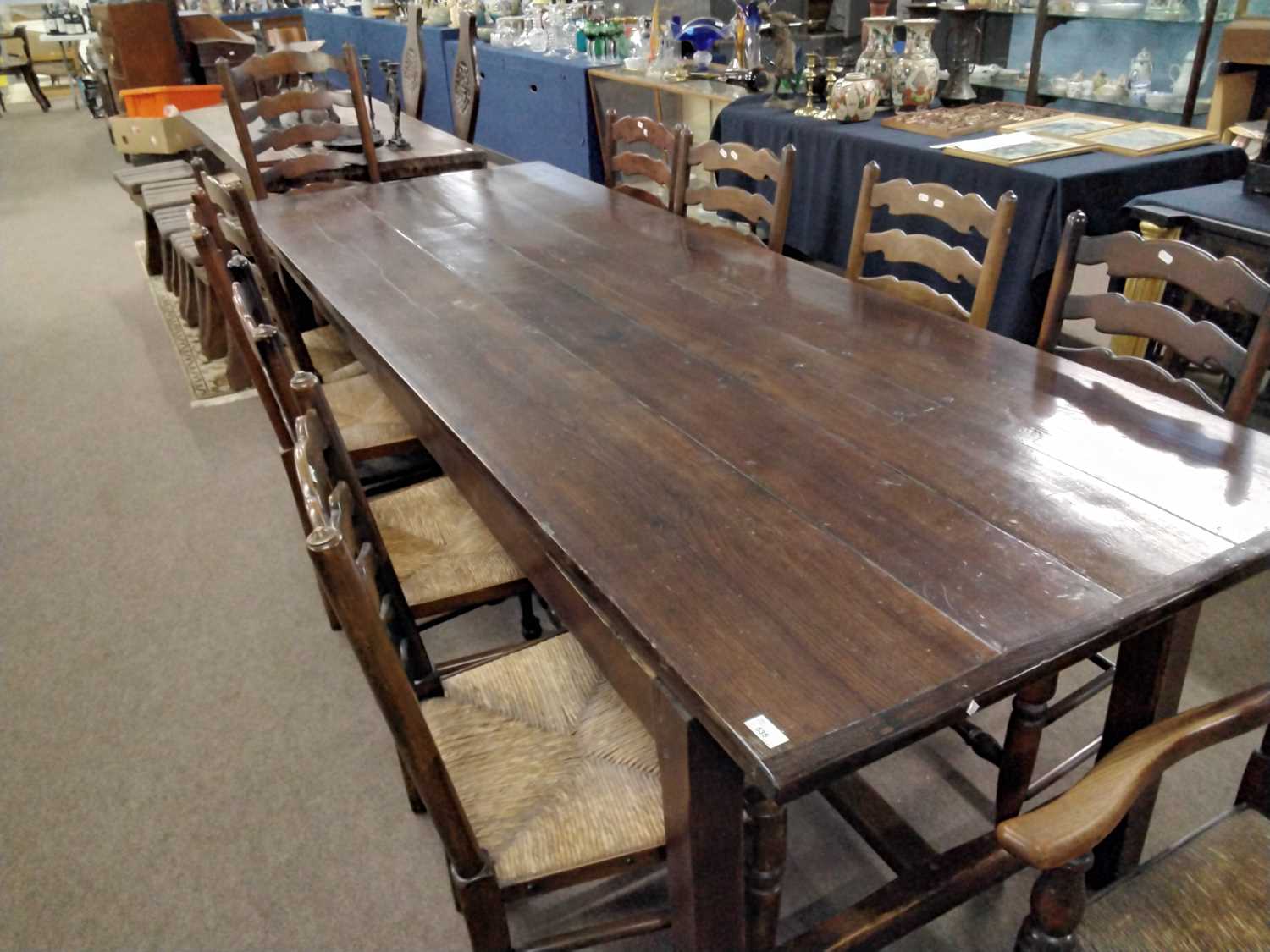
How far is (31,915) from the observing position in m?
1.47

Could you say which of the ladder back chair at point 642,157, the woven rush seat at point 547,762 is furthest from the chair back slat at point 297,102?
the woven rush seat at point 547,762

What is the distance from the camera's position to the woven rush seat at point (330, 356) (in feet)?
7.30

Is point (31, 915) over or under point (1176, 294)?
under

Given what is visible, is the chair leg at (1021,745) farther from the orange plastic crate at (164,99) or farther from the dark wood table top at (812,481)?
the orange plastic crate at (164,99)

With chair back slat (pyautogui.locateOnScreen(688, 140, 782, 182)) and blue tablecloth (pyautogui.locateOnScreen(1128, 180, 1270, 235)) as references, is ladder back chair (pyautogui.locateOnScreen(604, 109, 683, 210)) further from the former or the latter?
blue tablecloth (pyautogui.locateOnScreen(1128, 180, 1270, 235))

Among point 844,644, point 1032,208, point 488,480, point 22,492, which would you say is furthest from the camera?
point 22,492

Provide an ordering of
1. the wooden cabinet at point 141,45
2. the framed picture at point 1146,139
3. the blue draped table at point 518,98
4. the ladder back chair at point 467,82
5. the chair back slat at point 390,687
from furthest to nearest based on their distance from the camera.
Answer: the wooden cabinet at point 141,45 < the blue draped table at point 518,98 < the ladder back chair at point 467,82 < the framed picture at point 1146,139 < the chair back slat at point 390,687

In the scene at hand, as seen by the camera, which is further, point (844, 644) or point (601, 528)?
point (601, 528)

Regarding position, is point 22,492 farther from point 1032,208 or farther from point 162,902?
point 1032,208

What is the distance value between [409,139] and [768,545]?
290cm

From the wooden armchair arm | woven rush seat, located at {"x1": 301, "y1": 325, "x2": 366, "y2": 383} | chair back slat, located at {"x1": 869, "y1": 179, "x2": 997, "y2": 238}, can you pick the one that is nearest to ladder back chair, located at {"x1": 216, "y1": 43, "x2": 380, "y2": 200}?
woven rush seat, located at {"x1": 301, "y1": 325, "x2": 366, "y2": 383}

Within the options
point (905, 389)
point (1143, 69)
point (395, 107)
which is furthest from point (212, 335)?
point (1143, 69)

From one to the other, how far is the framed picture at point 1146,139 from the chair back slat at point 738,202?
1163 mm

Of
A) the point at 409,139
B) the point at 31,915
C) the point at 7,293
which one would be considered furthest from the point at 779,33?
the point at 7,293
